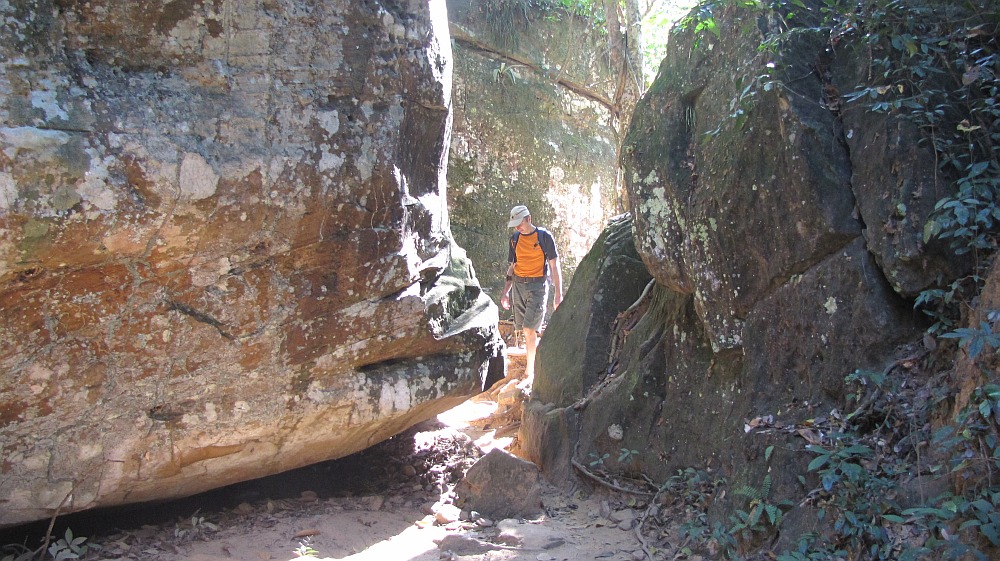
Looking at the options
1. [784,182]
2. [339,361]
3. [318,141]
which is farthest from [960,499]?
[318,141]

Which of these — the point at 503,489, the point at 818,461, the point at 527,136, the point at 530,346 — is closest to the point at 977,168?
the point at 818,461

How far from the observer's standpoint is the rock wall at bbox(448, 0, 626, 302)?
8.11 meters

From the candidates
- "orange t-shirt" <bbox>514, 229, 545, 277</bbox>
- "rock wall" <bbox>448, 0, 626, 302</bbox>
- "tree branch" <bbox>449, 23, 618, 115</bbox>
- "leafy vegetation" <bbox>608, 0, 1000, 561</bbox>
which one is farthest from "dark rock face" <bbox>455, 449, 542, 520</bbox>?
"tree branch" <bbox>449, 23, 618, 115</bbox>

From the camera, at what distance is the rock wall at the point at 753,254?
3.03 m

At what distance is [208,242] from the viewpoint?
11.5 ft

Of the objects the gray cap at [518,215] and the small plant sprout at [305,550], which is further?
the gray cap at [518,215]

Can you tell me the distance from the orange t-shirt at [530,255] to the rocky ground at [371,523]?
2068mm

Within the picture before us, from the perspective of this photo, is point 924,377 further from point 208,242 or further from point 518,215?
point 518,215

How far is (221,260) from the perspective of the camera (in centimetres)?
357

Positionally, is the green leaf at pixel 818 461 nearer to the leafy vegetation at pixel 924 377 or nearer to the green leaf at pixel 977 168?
the leafy vegetation at pixel 924 377

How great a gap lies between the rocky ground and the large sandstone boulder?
242 millimetres

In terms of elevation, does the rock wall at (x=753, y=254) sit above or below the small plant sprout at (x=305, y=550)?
above

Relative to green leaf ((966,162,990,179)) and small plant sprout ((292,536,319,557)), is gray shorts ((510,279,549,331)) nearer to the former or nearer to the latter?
small plant sprout ((292,536,319,557))

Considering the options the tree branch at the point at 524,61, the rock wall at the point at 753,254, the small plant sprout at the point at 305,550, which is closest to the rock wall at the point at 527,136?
the tree branch at the point at 524,61
